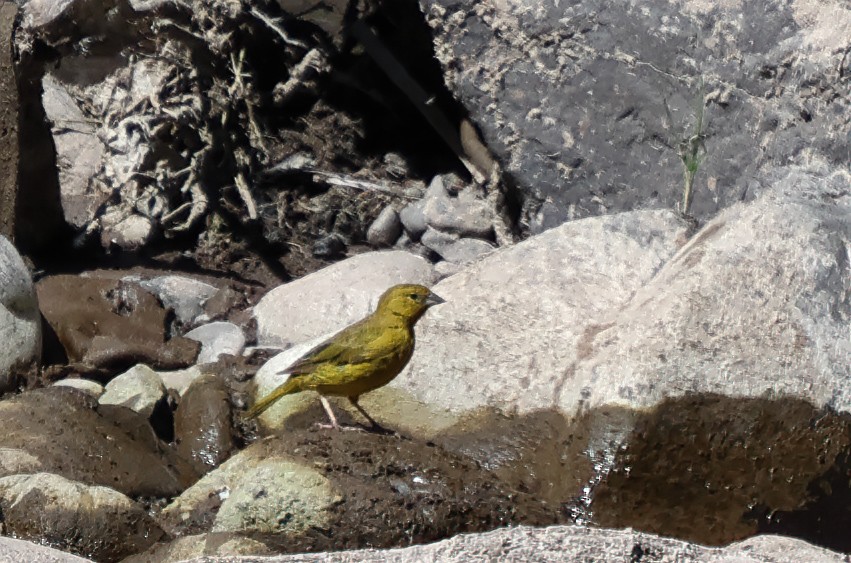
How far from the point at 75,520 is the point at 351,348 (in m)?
1.42

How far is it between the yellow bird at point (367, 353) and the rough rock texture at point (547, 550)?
235cm

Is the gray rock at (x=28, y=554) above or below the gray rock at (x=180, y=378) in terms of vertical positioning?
above

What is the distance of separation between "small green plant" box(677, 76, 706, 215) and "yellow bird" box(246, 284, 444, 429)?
5.69 feet

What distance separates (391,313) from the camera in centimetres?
592

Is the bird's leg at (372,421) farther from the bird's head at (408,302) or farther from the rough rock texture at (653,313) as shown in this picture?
the bird's head at (408,302)

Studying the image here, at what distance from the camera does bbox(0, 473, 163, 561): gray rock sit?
4918 millimetres

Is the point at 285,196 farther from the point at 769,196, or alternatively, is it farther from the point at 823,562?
the point at 823,562

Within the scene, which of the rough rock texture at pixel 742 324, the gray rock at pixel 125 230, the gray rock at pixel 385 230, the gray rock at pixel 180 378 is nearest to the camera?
the rough rock texture at pixel 742 324

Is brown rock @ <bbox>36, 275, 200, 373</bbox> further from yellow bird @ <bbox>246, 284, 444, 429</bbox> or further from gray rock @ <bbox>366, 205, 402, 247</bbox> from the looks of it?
yellow bird @ <bbox>246, 284, 444, 429</bbox>

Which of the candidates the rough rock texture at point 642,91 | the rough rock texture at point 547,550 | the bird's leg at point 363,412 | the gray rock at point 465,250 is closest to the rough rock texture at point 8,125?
the rough rock texture at point 642,91

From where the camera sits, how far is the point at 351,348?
5.82 m

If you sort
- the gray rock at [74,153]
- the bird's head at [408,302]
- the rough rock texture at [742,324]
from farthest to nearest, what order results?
1. the gray rock at [74,153]
2. the bird's head at [408,302]
3. the rough rock texture at [742,324]

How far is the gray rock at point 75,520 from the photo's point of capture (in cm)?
492

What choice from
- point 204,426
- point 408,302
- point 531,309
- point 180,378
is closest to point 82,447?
point 204,426
